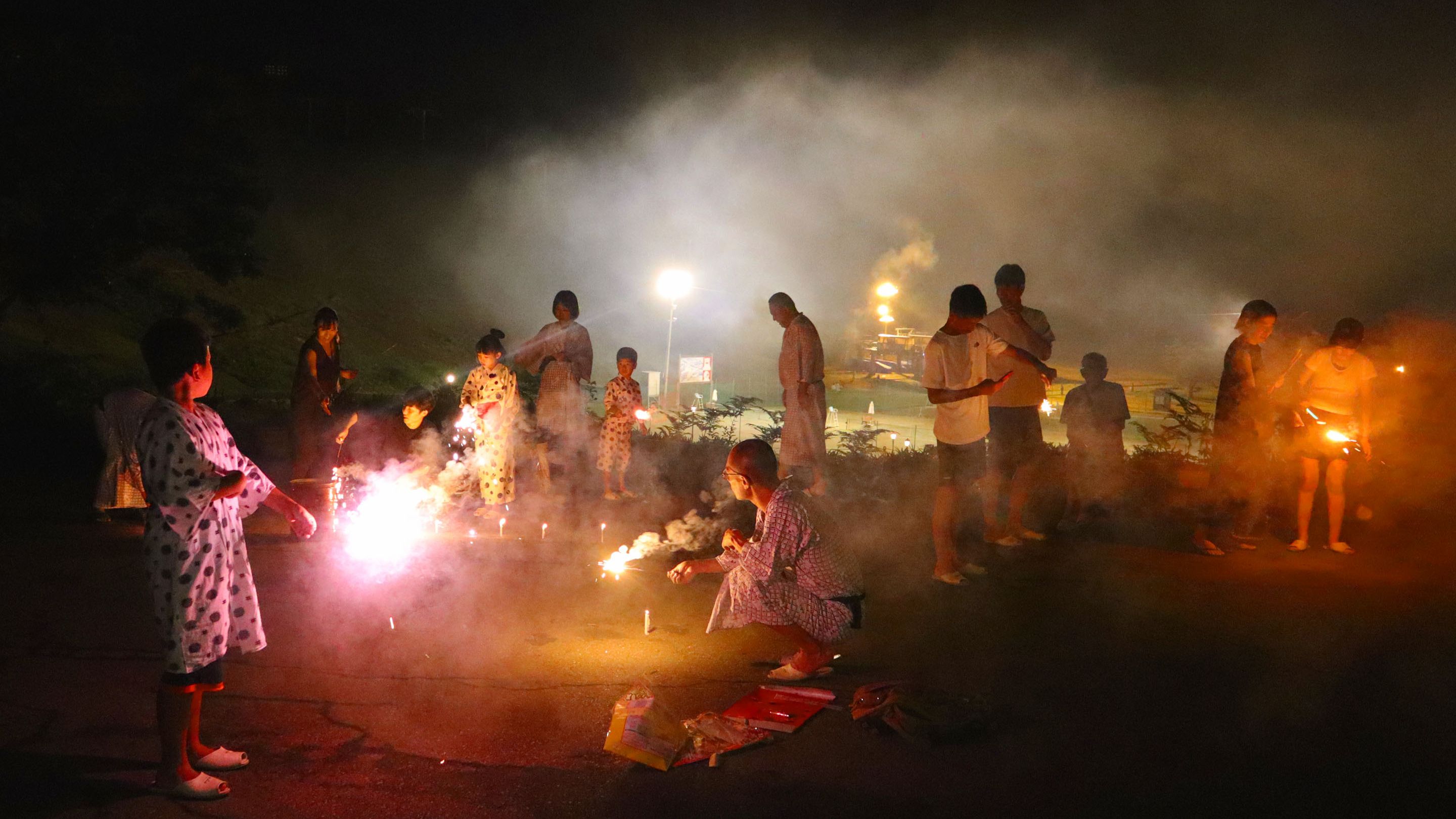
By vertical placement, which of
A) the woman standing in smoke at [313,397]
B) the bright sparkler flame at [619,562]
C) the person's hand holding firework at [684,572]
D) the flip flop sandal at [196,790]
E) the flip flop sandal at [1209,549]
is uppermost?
the woman standing in smoke at [313,397]

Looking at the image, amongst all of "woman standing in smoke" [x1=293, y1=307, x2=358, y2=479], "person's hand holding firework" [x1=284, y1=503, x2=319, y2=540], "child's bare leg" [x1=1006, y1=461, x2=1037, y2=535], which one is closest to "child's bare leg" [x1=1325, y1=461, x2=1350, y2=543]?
"child's bare leg" [x1=1006, y1=461, x2=1037, y2=535]

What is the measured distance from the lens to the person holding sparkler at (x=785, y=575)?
14.9 ft

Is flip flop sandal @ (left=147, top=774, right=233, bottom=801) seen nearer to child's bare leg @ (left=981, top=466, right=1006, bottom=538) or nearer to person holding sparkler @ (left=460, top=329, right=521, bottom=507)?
person holding sparkler @ (left=460, top=329, right=521, bottom=507)

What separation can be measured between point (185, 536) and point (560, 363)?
5692mm

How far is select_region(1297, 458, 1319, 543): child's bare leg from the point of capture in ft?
24.6

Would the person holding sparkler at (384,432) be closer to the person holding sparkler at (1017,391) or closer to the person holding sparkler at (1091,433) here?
the person holding sparkler at (1017,391)

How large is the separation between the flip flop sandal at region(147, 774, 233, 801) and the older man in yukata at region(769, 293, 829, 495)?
467 cm

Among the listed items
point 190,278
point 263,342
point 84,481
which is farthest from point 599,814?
point 190,278

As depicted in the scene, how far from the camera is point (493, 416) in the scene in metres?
8.10

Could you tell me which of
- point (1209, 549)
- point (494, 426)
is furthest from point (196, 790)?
point (1209, 549)

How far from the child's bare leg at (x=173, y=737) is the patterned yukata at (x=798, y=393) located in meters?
4.75

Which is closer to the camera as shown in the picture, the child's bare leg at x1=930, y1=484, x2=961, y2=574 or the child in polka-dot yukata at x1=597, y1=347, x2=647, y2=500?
the child's bare leg at x1=930, y1=484, x2=961, y2=574

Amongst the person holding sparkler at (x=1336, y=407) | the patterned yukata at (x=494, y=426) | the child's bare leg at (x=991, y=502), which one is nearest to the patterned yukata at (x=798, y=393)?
the child's bare leg at (x=991, y=502)

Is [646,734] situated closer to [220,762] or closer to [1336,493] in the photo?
[220,762]
